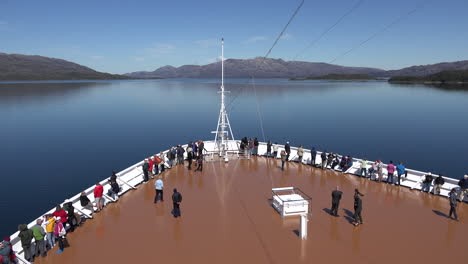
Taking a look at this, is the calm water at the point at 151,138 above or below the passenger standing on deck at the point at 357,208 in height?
below

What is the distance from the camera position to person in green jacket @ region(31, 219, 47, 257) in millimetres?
8625

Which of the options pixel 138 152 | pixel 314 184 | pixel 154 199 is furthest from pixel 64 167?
pixel 314 184

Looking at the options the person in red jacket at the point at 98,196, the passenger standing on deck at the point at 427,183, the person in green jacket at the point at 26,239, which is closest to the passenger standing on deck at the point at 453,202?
the passenger standing on deck at the point at 427,183

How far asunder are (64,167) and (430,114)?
62862 millimetres

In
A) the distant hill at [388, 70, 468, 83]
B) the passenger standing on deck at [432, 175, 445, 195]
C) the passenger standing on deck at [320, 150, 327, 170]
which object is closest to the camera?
the passenger standing on deck at [432, 175, 445, 195]

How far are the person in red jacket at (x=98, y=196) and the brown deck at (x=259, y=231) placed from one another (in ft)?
1.30

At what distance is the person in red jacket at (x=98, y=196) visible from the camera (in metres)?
11.6

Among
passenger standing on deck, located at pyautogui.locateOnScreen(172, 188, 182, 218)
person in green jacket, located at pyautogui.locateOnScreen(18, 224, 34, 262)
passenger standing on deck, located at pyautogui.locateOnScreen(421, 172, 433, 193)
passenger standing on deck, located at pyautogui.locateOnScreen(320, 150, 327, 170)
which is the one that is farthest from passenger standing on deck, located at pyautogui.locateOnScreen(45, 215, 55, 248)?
passenger standing on deck, located at pyautogui.locateOnScreen(421, 172, 433, 193)

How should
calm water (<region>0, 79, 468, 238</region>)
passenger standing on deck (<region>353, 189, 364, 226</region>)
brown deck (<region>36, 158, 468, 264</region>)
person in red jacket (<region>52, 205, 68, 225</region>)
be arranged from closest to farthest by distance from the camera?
brown deck (<region>36, 158, 468, 264</region>), person in red jacket (<region>52, 205, 68, 225</region>), passenger standing on deck (<region>353, 189, 364, 226</region>), calm water (<region>0, 79, 468, 238</region>)

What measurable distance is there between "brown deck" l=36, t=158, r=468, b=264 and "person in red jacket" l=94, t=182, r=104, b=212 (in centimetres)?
39

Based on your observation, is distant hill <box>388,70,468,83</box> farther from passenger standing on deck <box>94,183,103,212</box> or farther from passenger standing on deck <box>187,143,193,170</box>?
passenger standing on deck <box>94,183,103,212</box>

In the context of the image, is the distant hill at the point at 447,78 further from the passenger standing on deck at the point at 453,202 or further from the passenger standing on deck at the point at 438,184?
the passenger standing on deck at the point at 453,202

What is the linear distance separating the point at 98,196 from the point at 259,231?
6.56m

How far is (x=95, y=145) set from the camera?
3528cm
